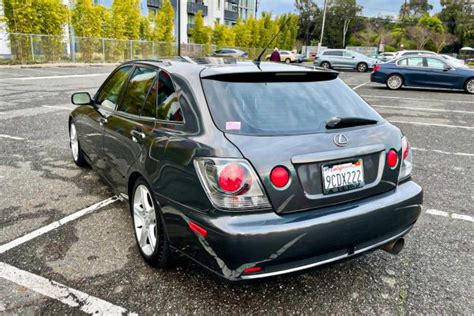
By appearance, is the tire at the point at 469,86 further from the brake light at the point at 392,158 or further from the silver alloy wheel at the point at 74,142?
the silver alloy wheel at the point at 74,142

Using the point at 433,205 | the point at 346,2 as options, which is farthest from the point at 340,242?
the point at 346,2

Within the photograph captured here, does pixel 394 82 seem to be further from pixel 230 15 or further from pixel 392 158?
pixel 230 15

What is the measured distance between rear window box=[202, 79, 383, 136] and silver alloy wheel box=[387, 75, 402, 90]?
14.5 meters

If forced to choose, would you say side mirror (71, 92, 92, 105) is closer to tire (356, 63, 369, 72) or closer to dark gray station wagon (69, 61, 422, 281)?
dark gray station wagon (69, 61, 422, 281)

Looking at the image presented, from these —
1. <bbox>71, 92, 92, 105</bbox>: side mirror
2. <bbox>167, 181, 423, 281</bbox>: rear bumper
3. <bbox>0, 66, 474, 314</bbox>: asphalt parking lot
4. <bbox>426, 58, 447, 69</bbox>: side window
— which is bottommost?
<bbox>0, 66, 474, 314</bbox>: asphalt parking lot

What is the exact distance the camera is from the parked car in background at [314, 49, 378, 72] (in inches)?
1090

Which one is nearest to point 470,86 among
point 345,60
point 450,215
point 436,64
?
point 436,64

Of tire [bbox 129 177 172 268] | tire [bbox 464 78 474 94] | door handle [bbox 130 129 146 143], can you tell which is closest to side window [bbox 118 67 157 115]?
door handle [bbox 130 129 146 143]

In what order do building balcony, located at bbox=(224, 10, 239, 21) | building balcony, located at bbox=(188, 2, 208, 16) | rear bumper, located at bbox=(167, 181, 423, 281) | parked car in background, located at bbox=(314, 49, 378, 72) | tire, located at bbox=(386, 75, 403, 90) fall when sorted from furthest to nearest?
building balcony, located at bbox=(224, 10, 239, 21), building balcony, located at bbox=(188, 2, 208, 16), parked car in background, located at bbox=(314, 49, 378, 72), tire, located at bbox=(386, 75, 403, 90), rear bumper, located at bbox=(167, 181, 423, 281)

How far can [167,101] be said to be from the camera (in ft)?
8.96

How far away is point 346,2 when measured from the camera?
68.0m

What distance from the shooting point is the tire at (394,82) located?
52.1 ft

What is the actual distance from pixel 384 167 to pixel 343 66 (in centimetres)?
2737

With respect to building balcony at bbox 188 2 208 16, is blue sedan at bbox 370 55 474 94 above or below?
below
